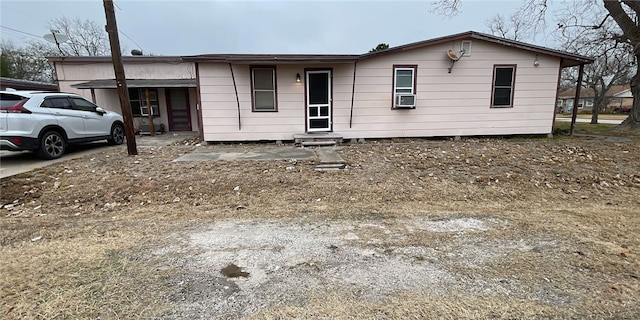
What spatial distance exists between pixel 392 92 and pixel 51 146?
28.8ft

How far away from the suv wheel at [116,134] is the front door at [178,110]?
4.33m

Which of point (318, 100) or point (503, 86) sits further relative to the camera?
point (503, 86)

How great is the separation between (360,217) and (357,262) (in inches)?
43.6

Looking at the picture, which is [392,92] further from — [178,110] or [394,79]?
[178,110]

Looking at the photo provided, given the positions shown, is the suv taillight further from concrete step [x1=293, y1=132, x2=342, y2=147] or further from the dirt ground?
concrete step [x1=293, y1=132, x2=342, y2=147]

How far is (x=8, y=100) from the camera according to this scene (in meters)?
6.20

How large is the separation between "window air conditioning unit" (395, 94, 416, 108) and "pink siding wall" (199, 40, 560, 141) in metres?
0.26

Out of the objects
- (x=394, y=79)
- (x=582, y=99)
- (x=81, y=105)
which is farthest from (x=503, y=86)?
(x=582, y=99)

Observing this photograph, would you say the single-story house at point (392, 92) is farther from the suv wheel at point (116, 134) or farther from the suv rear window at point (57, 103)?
the suv rear window at point (57, 103)

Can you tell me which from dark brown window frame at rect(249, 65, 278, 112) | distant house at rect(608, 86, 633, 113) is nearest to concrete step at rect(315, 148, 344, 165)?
dark brown window frame at rect(249, 65, 278, 112)

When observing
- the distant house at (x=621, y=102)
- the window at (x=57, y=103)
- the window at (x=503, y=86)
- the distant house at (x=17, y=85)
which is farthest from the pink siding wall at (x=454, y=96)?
the distant house at (x=621, y=102)

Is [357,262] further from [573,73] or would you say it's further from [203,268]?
[573,73]

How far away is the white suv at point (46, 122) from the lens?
6.07 m

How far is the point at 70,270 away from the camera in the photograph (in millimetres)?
2512
